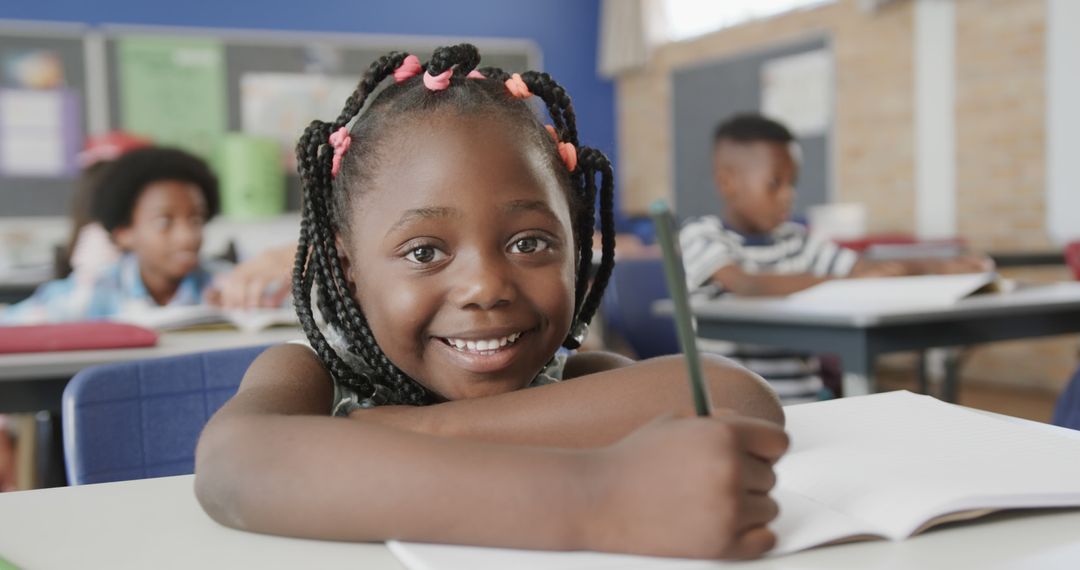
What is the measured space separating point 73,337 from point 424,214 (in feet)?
3.73

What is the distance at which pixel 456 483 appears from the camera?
19.6 inches

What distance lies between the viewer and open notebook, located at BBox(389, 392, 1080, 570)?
48 cm

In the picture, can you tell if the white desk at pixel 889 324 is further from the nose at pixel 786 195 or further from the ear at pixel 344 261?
the ear at pixel 344 261

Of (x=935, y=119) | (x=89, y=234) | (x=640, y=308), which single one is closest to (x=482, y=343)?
(x=640, y=308)

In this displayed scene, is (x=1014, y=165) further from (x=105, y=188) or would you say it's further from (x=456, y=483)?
(x=456, y=483)

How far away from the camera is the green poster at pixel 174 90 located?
550 cm

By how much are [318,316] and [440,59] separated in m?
0.26

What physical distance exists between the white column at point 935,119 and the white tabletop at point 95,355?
418 cm

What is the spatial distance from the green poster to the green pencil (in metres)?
5.41

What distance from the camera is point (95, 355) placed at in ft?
5.23

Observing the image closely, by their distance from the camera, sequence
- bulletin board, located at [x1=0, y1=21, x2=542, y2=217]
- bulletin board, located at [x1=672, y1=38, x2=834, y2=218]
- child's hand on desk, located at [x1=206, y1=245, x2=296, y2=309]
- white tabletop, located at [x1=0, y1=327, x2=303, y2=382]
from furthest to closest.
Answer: bulletin board, located at [x1=672, y1=38, x2=834, y2=218]
bulletin board, located at [x1=0, y1=21, x2=542, y2=217]
child's hand on desk, located at [x1=206, y1=245, x2=296, y2=309]
white tabletop, located at [x1=0, y1=327, x2=303, y2=382]

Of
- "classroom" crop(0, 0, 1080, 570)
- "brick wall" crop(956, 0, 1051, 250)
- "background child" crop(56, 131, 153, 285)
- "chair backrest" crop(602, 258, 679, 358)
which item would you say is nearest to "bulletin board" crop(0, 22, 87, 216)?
"classroom" crop(0, 0, 1080, 570)

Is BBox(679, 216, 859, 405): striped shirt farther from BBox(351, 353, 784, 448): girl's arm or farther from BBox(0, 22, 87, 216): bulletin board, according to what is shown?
BBox(0, 22, 87, 216): bulletin board

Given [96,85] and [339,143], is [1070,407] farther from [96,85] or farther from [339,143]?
[96,85]
